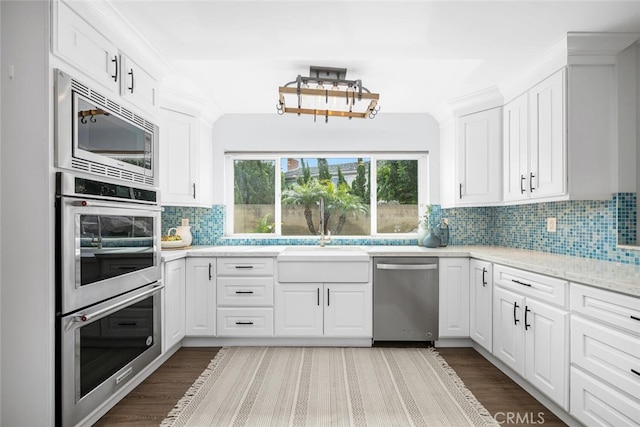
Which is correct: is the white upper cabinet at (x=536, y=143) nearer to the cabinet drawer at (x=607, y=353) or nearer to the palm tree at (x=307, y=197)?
the cabinet drawer at (x=607, y=353)

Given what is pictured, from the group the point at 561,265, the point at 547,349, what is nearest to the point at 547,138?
the point at 561,265

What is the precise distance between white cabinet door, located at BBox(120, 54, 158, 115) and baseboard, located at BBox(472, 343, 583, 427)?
3.13 metres

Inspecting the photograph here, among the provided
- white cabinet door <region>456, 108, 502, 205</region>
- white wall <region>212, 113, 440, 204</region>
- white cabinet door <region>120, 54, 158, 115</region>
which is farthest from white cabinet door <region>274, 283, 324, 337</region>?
white cabinet door <region>120, 54, 158, 115</region>

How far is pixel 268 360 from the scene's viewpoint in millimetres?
2883

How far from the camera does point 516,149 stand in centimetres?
288

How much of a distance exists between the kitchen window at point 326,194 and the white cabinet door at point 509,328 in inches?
57.3

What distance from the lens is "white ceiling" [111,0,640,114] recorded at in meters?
1.92

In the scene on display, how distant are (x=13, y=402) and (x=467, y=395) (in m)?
2.48

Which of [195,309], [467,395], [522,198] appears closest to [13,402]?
[195,309]

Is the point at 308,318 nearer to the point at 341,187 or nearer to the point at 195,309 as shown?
the point at 195,309

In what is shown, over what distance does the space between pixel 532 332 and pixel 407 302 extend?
1.07 m

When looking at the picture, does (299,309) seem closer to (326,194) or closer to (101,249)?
(326,194)

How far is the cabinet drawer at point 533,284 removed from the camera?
6.42 feet

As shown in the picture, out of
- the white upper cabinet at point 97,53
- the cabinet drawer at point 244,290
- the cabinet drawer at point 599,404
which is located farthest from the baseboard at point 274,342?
the white upper cabinet at point 97,53
